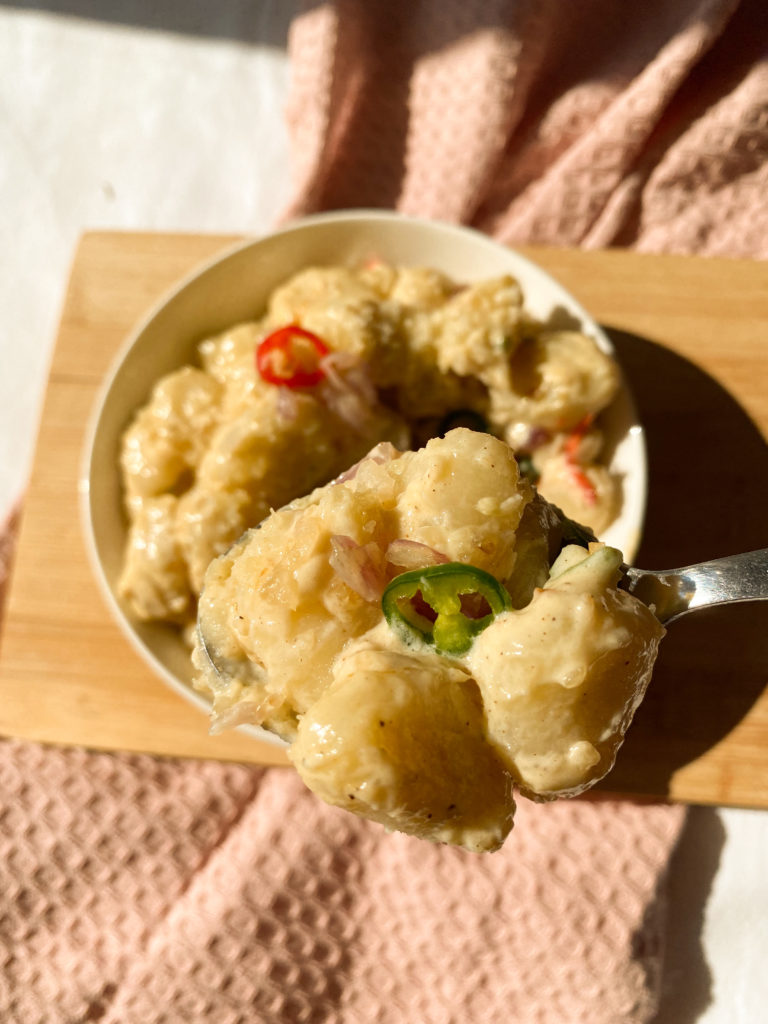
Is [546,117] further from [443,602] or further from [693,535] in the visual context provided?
[443,602]

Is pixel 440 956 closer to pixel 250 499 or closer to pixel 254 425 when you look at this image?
pixel 250 499

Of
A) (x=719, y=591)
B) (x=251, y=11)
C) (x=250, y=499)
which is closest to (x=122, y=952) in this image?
(x=250, y=499)

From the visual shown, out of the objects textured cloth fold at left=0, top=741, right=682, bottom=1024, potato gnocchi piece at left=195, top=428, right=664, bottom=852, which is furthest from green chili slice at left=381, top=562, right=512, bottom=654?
textured cloth fold at left=0, top=741, right=682, bottom=1024

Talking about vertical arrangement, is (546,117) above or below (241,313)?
above

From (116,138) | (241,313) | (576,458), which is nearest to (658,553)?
(576,458)

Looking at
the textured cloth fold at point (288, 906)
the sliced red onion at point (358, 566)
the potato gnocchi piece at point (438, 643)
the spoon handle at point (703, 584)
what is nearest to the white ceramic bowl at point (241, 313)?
the spoon handle at point (703, 584)

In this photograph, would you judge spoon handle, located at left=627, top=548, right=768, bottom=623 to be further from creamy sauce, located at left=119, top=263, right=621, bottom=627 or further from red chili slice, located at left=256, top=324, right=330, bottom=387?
red chili slice, located at left=256, top=324, right=330, bottom=387

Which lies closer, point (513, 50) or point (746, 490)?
point (746, 490)
